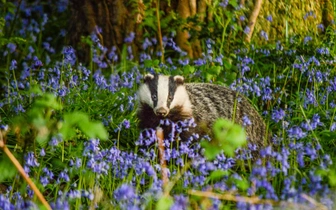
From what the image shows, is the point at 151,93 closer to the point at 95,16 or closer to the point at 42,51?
the point at 95,16

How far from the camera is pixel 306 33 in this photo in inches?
317

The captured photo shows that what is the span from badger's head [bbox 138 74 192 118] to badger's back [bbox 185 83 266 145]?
0.35 feet

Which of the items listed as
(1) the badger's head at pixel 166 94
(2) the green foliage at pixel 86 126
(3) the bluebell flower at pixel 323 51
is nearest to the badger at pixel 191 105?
(1) the badger's head at pixel 166 94

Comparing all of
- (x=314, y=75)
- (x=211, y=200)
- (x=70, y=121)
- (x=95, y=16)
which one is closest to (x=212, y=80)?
(x=314, y=75)

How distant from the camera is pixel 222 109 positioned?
19.8ft

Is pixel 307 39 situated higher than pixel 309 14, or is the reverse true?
pixel 309 14

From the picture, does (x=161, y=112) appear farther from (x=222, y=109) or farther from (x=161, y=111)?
(x=222, y=109)

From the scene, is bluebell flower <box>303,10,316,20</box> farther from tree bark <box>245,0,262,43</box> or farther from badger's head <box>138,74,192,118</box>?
badger's head <box>138,74,192,118</box>

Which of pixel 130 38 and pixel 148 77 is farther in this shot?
pixel 130 38

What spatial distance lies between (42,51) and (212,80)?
109 inches

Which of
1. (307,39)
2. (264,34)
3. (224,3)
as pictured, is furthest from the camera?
Answer: (264,34)

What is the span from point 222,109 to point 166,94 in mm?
491

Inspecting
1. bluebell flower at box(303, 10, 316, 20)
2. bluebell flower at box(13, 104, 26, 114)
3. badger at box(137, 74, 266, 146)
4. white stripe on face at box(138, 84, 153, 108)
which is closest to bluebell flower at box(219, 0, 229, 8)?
bluebell flower at box(303, 10, 316, 20)

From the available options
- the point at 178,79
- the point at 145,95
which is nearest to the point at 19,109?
the point at 145,95
